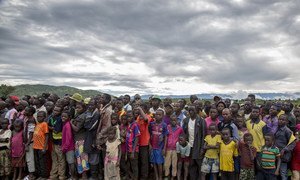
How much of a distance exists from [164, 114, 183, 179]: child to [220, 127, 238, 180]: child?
1343 millimetres

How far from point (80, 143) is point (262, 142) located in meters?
4.80

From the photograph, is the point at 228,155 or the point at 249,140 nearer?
→ the point at 228,155

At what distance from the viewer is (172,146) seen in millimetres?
7734

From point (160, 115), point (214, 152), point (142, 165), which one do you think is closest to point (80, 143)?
point (142, 165)

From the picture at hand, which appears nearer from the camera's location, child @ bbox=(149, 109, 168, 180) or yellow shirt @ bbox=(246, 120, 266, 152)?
yellow shirt @ bbox=(246, 120, 266, 152)

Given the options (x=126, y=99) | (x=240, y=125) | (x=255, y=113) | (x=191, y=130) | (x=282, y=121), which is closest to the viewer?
(x=282, y=121)

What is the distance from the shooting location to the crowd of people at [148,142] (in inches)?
271

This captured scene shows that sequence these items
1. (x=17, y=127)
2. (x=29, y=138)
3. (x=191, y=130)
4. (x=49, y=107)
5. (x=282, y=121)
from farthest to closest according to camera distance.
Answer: (x=49, y=107) → (x=17, y=127) → (x=29, y=138) → (x=191, y=130) → (x=282, y=121)

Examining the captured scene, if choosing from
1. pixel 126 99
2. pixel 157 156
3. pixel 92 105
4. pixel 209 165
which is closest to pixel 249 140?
pixel 209 165

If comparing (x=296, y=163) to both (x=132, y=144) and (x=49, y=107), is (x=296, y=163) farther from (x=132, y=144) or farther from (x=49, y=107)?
(x=49, y=107)

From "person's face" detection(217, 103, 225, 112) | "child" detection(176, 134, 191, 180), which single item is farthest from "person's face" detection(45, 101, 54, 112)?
"person's face" detection(217, 103, 225, 112)

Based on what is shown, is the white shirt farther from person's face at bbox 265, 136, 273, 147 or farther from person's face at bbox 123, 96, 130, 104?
person's face at bbox 123, 96, 130, 104

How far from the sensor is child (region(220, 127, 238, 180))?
6656 millimetres

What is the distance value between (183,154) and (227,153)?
1.26 m
